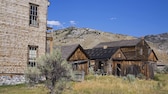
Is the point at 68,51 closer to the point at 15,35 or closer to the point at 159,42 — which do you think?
the point at 15,35

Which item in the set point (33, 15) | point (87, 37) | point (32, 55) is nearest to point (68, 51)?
point (32, 55)

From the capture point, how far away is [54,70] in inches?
511

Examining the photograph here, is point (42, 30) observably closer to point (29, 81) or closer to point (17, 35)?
point (17, 35)

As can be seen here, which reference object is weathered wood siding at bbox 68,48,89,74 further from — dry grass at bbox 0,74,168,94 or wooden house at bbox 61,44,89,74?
dry grass at bbox 0,74,168,94

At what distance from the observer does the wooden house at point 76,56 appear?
3272cm

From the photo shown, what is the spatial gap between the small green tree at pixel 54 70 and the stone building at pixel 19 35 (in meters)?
9.80

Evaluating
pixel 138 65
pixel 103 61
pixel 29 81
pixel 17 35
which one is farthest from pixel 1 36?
pixel 138 65

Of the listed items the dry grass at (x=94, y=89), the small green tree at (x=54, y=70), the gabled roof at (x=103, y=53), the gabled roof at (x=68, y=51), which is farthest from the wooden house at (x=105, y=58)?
the small green tree at (x=54, y=70)

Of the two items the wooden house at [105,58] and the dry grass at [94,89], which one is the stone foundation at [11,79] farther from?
the wooden house at [105,58]

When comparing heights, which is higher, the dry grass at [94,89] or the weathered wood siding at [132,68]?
the weathered wood siding at [132,68]

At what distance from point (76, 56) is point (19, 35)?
1212cm

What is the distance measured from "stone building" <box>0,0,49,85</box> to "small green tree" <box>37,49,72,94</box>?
980cm

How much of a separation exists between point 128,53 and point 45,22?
23.3 metres

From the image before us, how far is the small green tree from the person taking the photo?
42.5 ft
